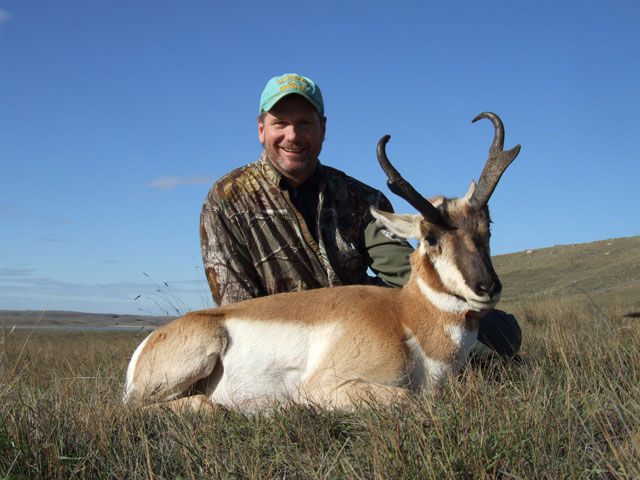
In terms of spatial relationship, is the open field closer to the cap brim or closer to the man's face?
the man's face

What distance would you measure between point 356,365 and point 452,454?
5.19 ft

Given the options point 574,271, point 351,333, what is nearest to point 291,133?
point 351,333

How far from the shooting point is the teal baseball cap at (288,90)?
5.68 m

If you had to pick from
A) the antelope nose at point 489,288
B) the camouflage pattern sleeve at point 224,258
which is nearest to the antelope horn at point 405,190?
the antelope nose at point 489,288

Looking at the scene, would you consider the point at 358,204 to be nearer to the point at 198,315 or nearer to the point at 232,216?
the point at 232,216

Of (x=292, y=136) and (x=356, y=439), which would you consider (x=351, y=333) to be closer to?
(x=356, y=439)

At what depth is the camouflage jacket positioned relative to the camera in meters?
5.70

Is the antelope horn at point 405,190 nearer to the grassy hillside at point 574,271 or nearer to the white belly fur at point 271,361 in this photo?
the white belly fur at point 271,361

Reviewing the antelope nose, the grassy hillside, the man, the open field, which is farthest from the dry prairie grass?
the grassy hillside

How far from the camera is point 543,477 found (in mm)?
2322

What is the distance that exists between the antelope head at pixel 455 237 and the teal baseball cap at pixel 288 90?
1.81 metres

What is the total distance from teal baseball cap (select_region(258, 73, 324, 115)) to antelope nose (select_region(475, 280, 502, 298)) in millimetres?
2894

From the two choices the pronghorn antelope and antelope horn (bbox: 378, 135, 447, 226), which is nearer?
the pronghorn antelope

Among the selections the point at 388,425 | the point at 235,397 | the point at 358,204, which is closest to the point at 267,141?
the point at 358,204
